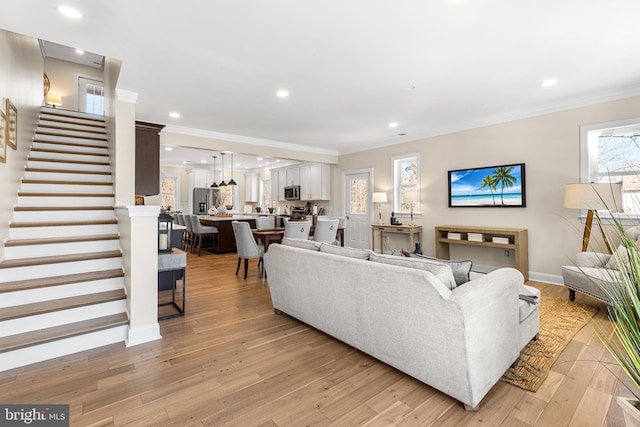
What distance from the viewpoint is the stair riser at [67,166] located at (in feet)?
13.9

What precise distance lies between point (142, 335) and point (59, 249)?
1502 mm

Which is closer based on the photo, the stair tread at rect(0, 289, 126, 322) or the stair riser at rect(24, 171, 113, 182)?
the stair tread at rect(0, 289, 126, 322)

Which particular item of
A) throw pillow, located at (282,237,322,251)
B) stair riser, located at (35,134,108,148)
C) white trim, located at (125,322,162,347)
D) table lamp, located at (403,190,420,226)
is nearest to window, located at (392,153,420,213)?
table lamp, located at (403,190,420,226)

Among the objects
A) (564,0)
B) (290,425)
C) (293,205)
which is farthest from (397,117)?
(293,205)

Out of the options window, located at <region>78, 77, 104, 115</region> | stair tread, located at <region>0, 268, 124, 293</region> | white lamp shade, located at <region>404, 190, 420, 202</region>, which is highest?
window, located at <region>78, 77, 104, 115</region>

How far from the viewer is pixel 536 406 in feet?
5.95

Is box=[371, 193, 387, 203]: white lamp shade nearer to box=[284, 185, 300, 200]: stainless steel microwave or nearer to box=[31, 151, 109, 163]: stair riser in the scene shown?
box=[284, 185, 300, 200]: stainless steel microwave

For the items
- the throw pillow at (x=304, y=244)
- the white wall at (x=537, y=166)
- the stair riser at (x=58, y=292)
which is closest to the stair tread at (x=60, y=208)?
the stair riser at (x=58, y=292)

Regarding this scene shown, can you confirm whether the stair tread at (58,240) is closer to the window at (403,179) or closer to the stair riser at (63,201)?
the stair riser at (63,201)

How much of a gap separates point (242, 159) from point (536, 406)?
8.66 m

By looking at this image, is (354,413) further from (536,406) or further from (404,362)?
(536,406)

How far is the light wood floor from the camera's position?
→ 1.73m

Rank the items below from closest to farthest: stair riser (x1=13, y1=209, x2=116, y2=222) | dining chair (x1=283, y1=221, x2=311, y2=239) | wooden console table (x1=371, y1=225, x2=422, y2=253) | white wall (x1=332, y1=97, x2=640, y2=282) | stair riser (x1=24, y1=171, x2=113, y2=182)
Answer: stair riser (x1=13, y1=209, x2=116, y2=222)
stair riser (x1=24, y1=171, x2=113, y2=182)
white wall (x1=332, y1=97, x2=640, y2=282)
dining chair (x1=283, y1=221, x2=311, y2=239)
wooden console table (x1=371, y1=225, x2=422, y2=253)

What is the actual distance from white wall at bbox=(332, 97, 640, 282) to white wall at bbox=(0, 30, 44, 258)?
605cm
